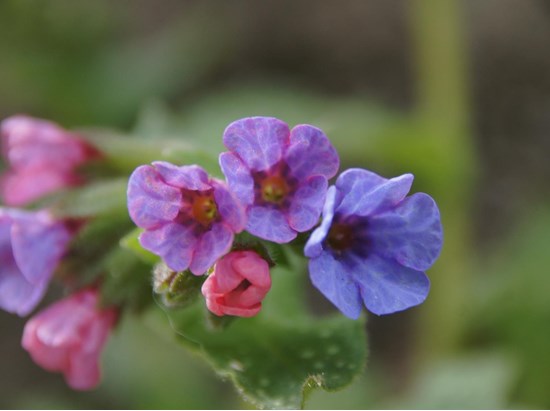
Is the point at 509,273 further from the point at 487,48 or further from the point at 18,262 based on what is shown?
the point at 18,262

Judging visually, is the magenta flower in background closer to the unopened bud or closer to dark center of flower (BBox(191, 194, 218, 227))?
the unopened bud

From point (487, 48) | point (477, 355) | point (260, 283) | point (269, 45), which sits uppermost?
point (260, 283)

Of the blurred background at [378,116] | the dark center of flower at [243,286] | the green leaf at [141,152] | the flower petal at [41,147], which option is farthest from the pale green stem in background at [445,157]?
the dark center of flower at [243,286]

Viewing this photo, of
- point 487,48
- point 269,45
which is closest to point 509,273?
point 487,48

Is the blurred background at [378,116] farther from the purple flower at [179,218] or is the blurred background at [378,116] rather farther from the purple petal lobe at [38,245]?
the purple flower at [179,218]

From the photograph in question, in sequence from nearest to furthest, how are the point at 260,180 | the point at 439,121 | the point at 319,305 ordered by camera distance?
the point at 260,180, the point at 439,121, the point at 319,305
